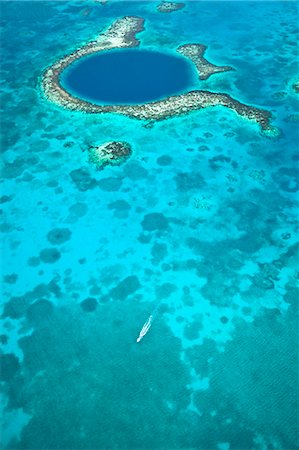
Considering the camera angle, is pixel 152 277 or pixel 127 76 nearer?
pixel 152 277

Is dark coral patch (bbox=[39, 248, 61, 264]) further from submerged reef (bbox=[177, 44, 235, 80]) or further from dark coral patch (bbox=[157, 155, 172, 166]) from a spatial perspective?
submerged reef (bbox=[177, 44, 235, 80])

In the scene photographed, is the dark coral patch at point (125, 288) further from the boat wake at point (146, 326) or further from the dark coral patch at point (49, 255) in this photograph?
the dark coral patch at point (49, 255)

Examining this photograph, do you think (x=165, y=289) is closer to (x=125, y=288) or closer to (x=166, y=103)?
(x=125, y=288)

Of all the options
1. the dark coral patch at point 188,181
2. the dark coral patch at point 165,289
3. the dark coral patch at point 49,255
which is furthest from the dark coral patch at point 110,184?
Result: the dark coral patch at point 165,289

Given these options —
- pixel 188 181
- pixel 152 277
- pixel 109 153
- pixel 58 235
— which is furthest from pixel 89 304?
pixel 109 153

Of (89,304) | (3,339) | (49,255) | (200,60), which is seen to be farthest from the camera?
(200,60)

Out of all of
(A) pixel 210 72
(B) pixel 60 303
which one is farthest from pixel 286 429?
(A) pixel 210 72
